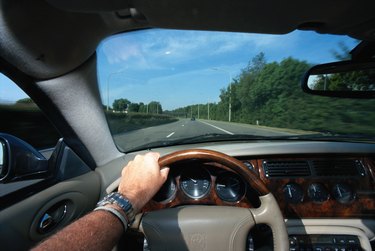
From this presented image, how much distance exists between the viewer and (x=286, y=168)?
323cm

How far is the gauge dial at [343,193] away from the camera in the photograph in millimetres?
3176

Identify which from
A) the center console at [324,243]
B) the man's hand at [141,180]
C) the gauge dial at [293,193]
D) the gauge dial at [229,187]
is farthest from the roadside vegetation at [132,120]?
the center console at [324,243]

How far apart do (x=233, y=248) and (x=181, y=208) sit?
0.51m

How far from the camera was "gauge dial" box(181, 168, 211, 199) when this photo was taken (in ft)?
9.75

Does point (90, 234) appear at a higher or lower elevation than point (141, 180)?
lower

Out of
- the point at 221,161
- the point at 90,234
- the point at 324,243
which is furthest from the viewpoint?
the point at 324,243

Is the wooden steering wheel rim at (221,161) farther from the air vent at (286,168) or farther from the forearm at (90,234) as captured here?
the air vent at (286,168)

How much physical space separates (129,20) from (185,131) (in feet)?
6.77

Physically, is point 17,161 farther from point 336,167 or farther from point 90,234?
point 336,167

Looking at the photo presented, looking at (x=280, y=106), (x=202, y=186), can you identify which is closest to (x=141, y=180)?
(x=202, y=186)

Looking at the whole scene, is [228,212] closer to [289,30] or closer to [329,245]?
[329,245]

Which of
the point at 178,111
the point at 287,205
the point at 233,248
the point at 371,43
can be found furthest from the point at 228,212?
the point at 178,111

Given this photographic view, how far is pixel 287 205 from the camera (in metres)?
3.12

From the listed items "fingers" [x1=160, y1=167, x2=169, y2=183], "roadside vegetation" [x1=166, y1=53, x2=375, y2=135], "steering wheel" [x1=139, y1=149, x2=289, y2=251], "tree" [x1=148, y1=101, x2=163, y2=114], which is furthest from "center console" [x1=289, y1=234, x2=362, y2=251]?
"tree" [x1=148, y1=101, x2=163, y2=114]
